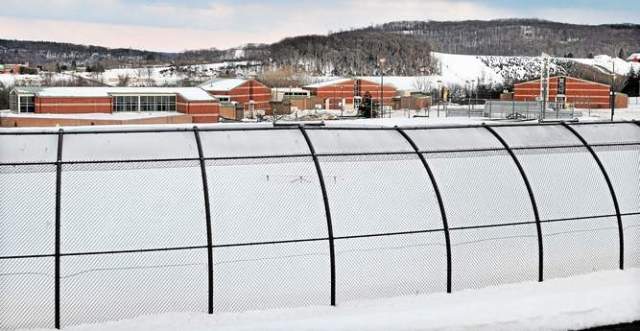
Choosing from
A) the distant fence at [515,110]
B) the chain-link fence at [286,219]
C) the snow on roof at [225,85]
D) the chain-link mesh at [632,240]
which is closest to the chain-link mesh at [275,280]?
the chain-link fence at [286,219]

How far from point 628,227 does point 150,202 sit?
390 inches

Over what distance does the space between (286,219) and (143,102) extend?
51502mm

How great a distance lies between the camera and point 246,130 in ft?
41.8

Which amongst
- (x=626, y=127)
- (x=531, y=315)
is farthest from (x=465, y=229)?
(x=626, y=127)

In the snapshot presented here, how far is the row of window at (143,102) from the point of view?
2486 inches

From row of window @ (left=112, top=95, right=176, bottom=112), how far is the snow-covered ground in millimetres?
55068

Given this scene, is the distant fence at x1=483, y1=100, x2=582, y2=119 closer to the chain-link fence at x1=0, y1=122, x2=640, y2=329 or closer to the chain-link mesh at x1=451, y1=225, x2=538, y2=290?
the chain-link fence at x1=0, y1=122, x2=640, y2=329

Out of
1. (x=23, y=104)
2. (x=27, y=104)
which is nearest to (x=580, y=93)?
(x=27, y=104)

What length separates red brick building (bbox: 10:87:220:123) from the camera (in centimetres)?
6097

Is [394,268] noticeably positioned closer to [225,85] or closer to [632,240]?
[632,240]

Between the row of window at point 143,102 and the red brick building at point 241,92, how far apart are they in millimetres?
15655

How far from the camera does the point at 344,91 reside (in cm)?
9588

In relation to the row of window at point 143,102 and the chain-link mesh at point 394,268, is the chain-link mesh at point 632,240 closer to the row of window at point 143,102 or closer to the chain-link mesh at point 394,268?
the chain-link mesh at point 394,268

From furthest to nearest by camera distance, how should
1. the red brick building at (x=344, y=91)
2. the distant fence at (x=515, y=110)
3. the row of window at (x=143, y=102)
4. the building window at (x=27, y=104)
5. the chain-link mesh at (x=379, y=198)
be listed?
the red brick building at (x=344, y=91) < the distant fence at (x=515, y=110) < the row of window at (x=143, y=102) < the building window at (x=27, y=104) < the chain-link mesh at (x=379, y=198)
